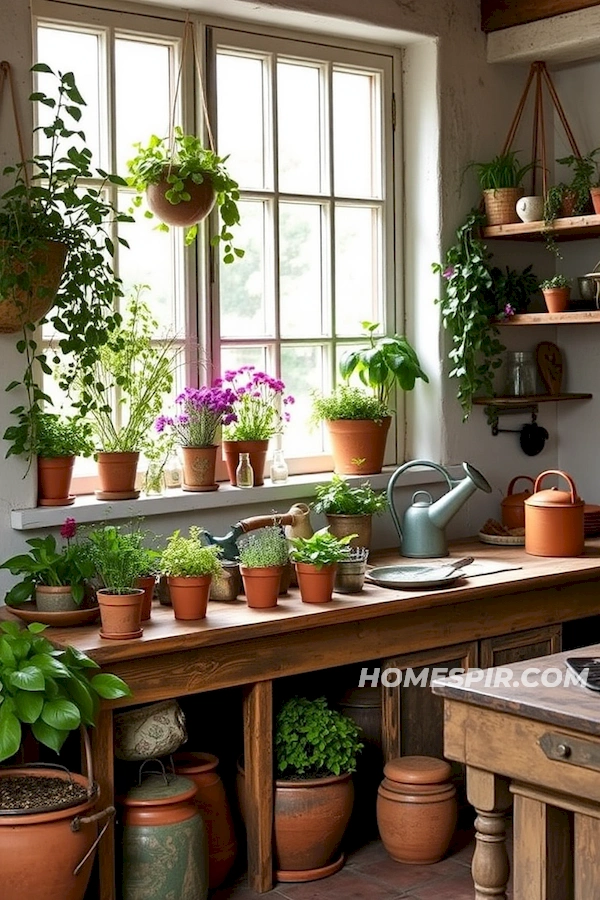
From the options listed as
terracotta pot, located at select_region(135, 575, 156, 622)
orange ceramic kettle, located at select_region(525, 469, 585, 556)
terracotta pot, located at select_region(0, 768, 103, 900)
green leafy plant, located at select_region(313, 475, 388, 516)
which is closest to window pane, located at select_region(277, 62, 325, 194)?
green leafy plant, located at select_region(313, 475, 388, 516)

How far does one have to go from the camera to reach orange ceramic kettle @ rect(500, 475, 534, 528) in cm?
528

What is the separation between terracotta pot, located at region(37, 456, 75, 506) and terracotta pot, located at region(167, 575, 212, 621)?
1.64 ft

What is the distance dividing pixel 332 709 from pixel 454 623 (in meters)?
0.51

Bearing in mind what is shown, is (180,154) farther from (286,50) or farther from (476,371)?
(476,371)

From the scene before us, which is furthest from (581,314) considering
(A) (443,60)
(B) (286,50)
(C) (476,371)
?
(B) (286,50)

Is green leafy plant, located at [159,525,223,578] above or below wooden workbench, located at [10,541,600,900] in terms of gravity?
above

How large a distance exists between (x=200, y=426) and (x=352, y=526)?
64 cm

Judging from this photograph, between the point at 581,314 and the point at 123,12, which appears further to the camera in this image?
the point at 581,314

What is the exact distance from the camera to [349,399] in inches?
196

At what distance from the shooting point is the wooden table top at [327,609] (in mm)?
3717

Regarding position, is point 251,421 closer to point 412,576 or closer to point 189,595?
point 412,576

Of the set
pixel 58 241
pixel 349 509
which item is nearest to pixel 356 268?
pixel 349 509

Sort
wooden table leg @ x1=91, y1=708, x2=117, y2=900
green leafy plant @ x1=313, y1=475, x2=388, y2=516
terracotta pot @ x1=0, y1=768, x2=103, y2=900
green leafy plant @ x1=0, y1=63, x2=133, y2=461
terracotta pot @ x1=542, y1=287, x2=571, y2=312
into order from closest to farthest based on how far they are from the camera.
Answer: terracotta pot @ x1=0, y1=768, x2=103, y2=900 → wooden table leg @ x1=91, y1=708, x2=117, y2=900 → green leafy plant @ x1=0, y1=63, x2=133, y2=461 → green leafy plant @ x1=313, y1=475, x2=388, y2=516 → terracotta pot @ x1=542, y1=287, x2=571, y2=312

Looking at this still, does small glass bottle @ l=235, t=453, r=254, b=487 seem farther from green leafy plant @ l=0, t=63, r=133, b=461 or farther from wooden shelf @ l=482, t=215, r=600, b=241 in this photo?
wooden shelf @ l=482, t=215, r=600, b=241
